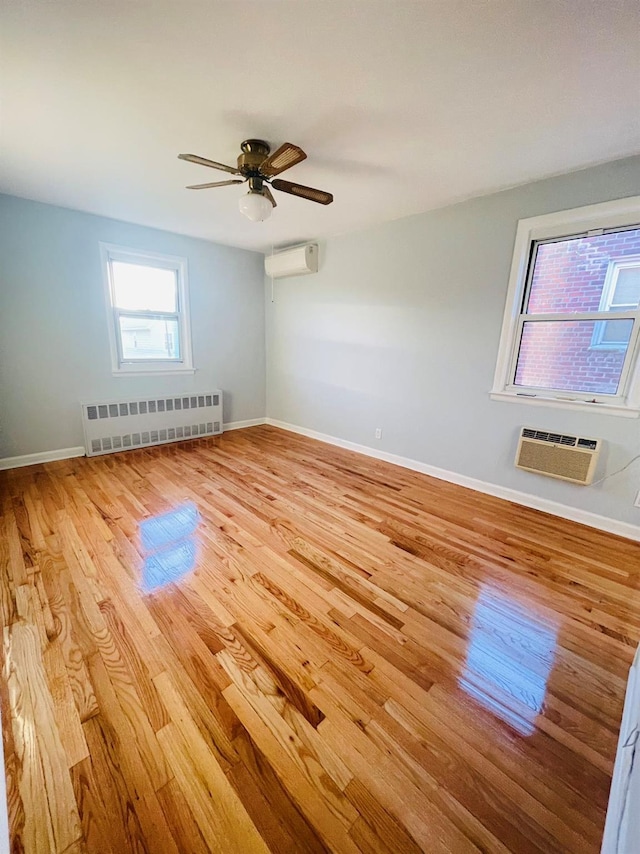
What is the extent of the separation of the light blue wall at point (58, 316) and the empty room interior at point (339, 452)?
26 mm

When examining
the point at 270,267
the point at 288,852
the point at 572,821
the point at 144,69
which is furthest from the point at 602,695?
the point at 270,267

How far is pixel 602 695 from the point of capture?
1.26 meters

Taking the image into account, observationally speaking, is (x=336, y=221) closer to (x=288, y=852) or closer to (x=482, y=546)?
(x=482, y=546)

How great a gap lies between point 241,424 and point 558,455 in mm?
3960

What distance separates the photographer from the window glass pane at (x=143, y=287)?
11.9 feet

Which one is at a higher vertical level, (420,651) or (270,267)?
(270,267)

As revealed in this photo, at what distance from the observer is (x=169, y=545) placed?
2080 mm

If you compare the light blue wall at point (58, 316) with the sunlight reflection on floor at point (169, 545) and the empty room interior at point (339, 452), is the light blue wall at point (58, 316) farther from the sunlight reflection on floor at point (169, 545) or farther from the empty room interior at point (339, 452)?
the sunlight reflection on floor at point (169, 545)

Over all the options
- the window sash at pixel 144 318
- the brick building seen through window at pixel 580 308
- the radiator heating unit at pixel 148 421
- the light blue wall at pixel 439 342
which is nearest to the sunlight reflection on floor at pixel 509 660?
the light blue wall at pixel 439 342

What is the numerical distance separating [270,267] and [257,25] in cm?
316

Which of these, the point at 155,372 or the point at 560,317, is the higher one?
the point at 560,317

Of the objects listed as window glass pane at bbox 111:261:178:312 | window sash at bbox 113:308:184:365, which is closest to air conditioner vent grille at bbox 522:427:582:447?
window sash at bbox 113:308:184:365

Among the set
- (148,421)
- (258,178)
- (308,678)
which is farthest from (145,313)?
(308,678)

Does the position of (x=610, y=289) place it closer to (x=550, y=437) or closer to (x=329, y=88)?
(x=550, y=437)
